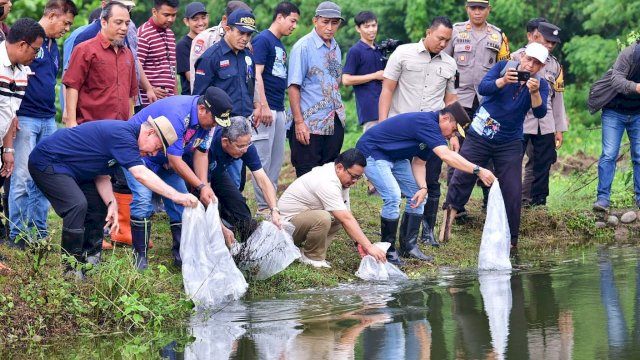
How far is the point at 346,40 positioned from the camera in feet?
78.2

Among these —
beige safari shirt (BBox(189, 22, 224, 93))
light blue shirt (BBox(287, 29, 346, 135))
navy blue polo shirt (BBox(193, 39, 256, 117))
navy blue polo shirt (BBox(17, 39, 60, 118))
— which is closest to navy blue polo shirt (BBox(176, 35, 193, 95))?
beige safari shirt (BBox(189, 22, 224, 93))

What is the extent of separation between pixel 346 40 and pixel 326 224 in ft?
42.4

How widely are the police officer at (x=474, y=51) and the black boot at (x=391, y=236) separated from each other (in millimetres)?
1830

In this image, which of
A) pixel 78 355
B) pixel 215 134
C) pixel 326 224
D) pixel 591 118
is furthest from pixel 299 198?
pixel 591 118

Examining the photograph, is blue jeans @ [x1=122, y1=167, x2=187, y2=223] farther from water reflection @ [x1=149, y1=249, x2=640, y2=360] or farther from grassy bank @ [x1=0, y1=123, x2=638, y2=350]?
water reflection @ [x1=149, y1=249, x2=640, y2=360]

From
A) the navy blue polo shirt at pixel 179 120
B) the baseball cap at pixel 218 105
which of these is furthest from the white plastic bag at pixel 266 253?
the baseball cap at pixel 218 105

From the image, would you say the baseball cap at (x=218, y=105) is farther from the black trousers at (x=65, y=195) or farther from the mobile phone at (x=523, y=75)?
A: the mobile phone at (x=523, y=75)

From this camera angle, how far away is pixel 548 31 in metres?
13.4

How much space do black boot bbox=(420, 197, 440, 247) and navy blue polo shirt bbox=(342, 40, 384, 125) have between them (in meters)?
1.45

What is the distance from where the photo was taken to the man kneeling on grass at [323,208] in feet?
36.6

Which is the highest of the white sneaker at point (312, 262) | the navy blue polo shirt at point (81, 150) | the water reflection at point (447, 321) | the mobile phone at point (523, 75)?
the mobile phone at point (523, 75)

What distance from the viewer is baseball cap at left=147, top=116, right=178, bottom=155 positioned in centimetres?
963

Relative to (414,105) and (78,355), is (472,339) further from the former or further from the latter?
(414,105)

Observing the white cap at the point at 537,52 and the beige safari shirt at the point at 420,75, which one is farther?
the beige safari shirt at the point at 420,75
